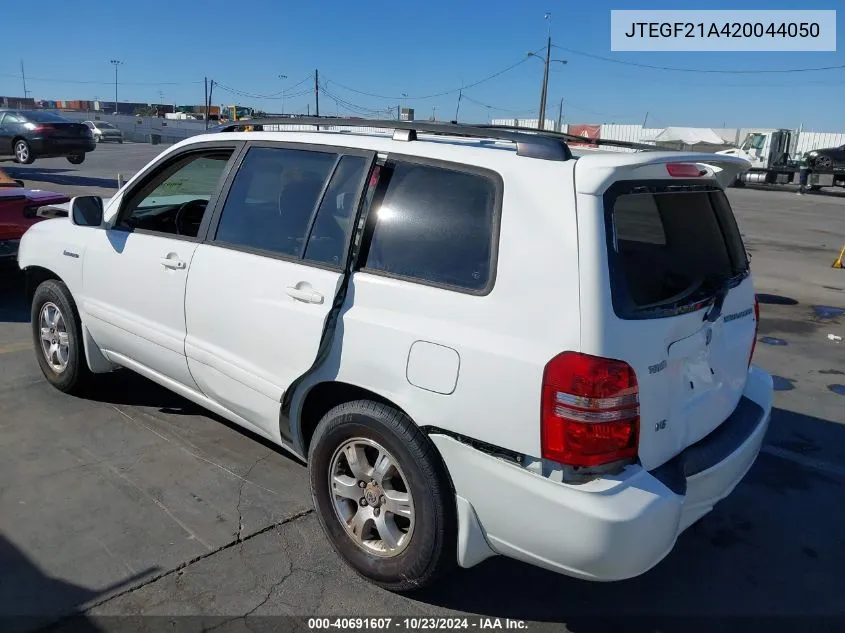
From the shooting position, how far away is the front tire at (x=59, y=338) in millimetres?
4414

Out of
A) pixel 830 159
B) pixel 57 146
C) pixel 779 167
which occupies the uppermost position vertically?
pixel 830 159

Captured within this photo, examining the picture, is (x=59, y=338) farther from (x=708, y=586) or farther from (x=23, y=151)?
(x=23, y=151)

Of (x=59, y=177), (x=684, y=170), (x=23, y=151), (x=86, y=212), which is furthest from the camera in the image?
(x=23, y=151)

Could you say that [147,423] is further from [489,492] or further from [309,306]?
[489,492]

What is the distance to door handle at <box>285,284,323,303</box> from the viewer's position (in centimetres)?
290

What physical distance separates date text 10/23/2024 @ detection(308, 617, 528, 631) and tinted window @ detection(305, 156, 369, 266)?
56.6 inches

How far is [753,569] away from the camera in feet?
10.3

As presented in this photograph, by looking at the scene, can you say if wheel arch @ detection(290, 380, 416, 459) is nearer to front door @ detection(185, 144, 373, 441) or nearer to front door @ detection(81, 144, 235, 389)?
front door @ detection(185, 144, 373, 441)

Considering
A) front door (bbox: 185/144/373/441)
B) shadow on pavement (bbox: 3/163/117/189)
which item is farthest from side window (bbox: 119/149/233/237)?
shadow on pavement (bbox: 3/163/117/189)

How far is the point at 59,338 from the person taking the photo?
4.61 metres

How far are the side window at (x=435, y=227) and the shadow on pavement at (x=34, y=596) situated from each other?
1.70 m

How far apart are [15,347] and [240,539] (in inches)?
143

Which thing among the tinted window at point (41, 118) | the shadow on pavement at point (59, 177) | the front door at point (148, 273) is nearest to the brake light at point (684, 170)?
the front door at point (148, 273)

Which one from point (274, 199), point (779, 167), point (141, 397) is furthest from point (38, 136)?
point (779, 167)
